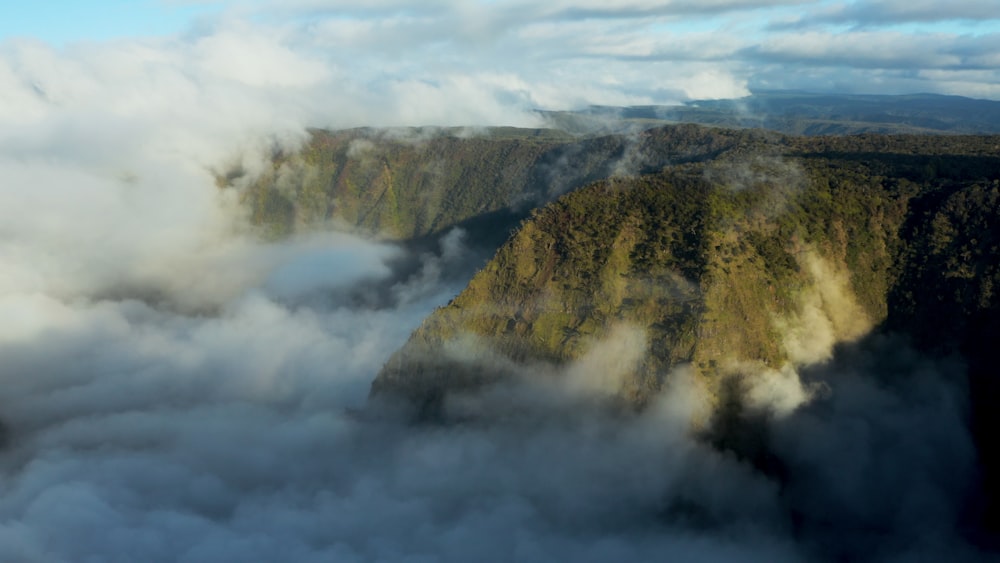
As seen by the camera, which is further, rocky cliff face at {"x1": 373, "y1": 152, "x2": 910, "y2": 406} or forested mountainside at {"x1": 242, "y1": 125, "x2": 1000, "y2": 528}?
rocky cliff face at {"x1": 373, "y1": 152, "x2": 910, "y2": 406}

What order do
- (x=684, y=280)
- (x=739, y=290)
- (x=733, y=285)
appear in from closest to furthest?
1. (x=733, y=285)
2. (x=739, y=290)
3. (x=684, y=280)

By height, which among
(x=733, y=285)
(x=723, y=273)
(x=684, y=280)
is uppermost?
(x=723, y=273)

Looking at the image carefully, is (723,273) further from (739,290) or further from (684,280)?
(684,280)

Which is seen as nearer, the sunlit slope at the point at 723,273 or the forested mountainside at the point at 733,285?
the forested mountainside at the point at 733,285

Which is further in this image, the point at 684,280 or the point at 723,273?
the point at 684,280

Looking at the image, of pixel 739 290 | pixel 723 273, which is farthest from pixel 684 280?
pixel 739 290

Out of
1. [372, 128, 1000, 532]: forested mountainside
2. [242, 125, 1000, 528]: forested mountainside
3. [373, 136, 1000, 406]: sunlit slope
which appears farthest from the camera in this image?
[373, 136, 1000, 406]: sunlit slope

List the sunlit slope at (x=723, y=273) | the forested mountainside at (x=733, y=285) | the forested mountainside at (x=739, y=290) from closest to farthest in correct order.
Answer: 1. the forested mountainside at (x=739, y=290)
2. the forested mountainside at (x=733, y=285)
3. the sunlit slope at (x=723, y=273)

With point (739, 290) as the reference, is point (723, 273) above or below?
above
